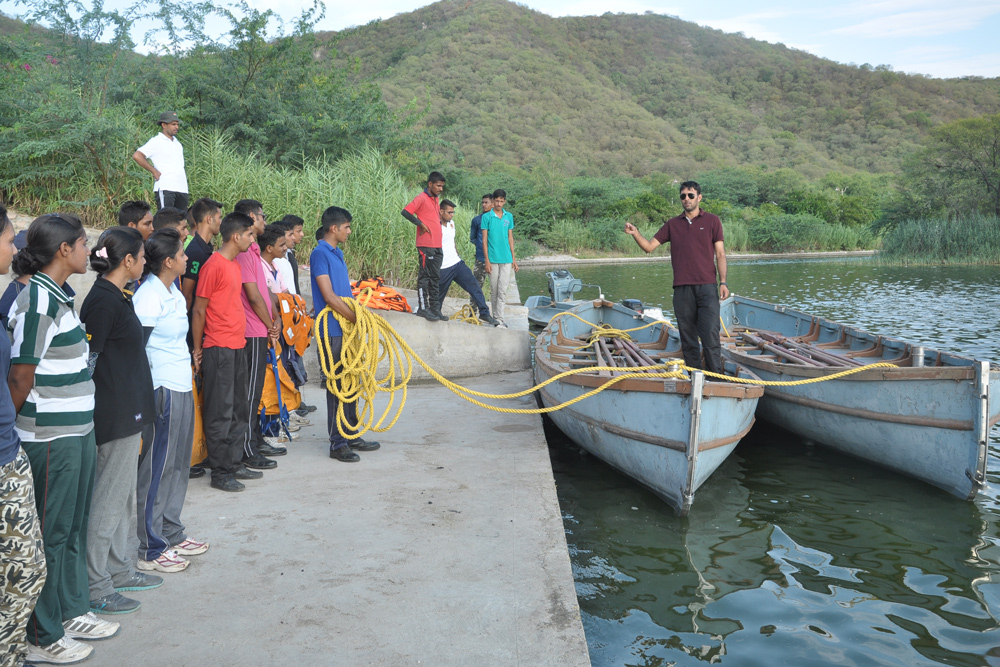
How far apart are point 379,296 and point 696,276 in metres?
3.66

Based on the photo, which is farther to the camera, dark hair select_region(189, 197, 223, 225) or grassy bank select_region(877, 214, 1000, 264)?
grassy bank select_region(877, 214, 1000, 264)

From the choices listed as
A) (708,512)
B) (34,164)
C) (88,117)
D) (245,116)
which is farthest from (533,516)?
(245,116)

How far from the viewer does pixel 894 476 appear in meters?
6.35

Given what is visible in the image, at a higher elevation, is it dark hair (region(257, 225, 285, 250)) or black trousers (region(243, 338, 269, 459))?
dark hair (region(257, 225, 285, 250))

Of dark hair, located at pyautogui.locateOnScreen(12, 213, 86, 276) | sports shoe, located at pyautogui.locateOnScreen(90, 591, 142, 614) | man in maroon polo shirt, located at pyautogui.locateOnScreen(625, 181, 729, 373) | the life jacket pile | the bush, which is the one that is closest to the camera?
dark hair, located at pyautogui.locateOnScreen(12, 213, 86, 276)

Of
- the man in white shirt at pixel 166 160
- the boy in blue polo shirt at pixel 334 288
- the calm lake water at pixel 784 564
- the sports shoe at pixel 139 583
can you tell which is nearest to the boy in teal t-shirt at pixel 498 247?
the calm lake water at pixel 784 564

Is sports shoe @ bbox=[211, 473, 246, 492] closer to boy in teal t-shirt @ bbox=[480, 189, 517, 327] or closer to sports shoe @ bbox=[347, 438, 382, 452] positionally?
sports shoe @ bbox=[347, 438, 382, 452]

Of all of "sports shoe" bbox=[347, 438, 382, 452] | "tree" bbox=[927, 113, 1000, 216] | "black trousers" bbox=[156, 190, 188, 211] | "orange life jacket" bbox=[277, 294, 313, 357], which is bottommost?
"sports shoe" bbox=[347, 438, 382, 452]

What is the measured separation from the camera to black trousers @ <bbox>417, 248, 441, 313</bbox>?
28.7 ft

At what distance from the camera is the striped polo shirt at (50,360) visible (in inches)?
106

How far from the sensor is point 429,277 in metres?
8.83

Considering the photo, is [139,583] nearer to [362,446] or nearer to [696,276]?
[362,446]

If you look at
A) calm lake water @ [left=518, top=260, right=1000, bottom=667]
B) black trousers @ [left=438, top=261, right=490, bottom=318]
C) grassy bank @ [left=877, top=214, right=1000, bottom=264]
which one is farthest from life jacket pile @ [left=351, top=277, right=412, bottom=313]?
grassy bank @ [left=877, top=214, right=1000, bottom=264]

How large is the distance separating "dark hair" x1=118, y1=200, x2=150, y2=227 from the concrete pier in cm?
177
